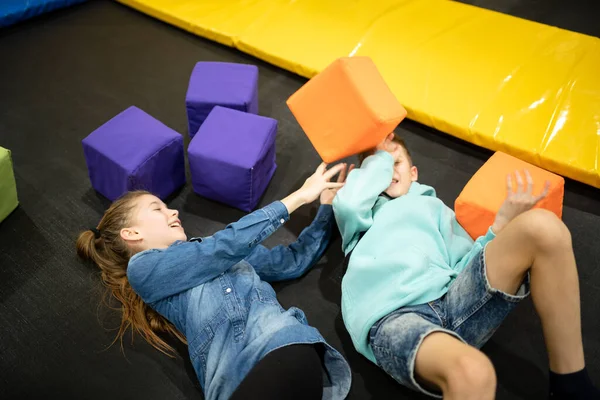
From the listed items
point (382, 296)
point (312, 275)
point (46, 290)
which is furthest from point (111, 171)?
point (382, 296)

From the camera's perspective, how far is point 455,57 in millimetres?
2666

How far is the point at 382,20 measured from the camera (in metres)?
2.92

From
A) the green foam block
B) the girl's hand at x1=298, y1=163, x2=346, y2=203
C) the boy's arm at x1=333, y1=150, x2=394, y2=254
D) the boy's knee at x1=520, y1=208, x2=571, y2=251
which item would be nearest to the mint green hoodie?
the boy's arm at x1=333, y1=150, x2=394, y2=254

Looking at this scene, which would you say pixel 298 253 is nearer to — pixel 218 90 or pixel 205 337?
pixel 205 337

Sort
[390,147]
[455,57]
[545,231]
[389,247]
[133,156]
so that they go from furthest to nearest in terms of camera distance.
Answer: [455,57] → [133,156] → [390,147] → [389,247] → [545,231]

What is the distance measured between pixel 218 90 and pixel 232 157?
1.47ft

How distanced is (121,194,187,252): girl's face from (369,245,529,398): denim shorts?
687mm

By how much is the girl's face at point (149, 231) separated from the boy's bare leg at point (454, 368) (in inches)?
32.7

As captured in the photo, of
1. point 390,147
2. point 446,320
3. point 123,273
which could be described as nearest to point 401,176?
point 390,147

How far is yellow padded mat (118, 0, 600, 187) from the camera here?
7.68ft

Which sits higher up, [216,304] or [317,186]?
[317,186]

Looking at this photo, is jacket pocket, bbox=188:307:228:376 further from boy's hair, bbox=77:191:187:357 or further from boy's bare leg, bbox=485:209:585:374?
boy's bare leg, bbox=485:209:585:374

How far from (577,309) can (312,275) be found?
892mm

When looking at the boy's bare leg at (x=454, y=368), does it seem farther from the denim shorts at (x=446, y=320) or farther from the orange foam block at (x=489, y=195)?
the orange foam block at (x=489, y=195)
